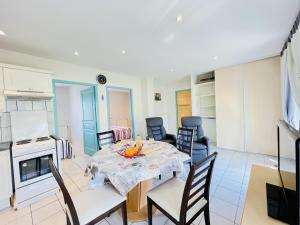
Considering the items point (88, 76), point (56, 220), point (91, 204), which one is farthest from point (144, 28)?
point (56, 220)

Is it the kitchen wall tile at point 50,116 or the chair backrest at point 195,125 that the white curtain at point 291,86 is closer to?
the chair backrest at point 195,125

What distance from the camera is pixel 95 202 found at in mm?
1364

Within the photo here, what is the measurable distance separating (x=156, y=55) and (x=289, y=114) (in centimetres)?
299

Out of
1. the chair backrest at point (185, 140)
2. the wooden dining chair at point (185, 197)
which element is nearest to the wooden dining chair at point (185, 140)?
the chair backrest at point (185, 140)

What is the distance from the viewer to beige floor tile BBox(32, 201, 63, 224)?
73.1 inches

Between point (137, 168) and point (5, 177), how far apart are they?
206 centimetres

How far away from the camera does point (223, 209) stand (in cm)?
189

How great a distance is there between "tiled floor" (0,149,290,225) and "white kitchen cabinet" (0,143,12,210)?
148 millimetres

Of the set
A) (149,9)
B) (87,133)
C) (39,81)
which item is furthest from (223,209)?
(87,133)

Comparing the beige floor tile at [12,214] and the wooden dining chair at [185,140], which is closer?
the beige floor tile at [12,214]

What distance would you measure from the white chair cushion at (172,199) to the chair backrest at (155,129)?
2.65 meters

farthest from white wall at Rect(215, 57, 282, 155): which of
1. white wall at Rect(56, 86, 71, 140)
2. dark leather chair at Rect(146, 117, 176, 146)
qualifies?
white wall at Rect(56, 86, 71, 140)

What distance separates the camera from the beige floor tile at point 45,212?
1857 millimetres

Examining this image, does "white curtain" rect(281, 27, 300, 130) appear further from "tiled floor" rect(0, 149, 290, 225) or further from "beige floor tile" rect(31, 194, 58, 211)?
"beige floor tile" rect(31, 194, 58, 211)
